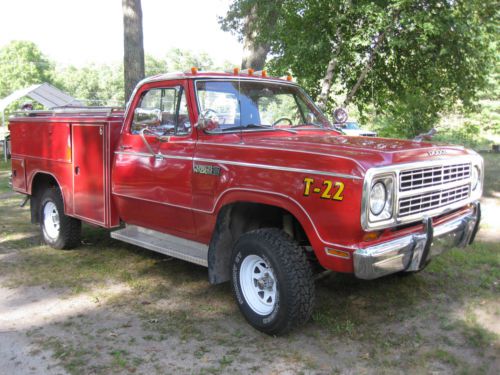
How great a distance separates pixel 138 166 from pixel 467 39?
608 centimetres

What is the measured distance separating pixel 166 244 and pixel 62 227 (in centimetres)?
204

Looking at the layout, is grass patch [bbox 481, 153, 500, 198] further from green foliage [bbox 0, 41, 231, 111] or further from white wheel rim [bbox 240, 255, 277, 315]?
green foliage [bbox 0, 41, 231, 111]

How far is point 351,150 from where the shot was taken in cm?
351

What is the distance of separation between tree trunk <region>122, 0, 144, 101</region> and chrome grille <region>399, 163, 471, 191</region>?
7.14m

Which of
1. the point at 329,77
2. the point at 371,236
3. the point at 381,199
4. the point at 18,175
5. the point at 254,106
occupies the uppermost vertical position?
the point at 329,77

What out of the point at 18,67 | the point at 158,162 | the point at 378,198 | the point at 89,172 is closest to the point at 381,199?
the point at 378,198

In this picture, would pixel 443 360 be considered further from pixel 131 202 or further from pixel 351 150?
pixel 131 202

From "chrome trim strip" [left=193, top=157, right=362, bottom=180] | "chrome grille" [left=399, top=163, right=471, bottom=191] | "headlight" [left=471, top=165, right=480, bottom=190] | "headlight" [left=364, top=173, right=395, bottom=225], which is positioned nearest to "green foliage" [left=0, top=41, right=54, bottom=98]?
"chrome trim strip" [left=193, top=157, right=362, bottom=180]

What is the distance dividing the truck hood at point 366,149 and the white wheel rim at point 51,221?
327 cm

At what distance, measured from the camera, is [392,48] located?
26.6ft

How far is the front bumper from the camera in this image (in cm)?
319

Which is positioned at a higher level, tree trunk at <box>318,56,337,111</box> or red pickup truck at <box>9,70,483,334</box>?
tree trunk at <box>318,56,337,111</box>

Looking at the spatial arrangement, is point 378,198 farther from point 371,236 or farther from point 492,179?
point 492,179

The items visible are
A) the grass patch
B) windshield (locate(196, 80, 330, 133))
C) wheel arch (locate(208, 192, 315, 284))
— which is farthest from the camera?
the grass patch
